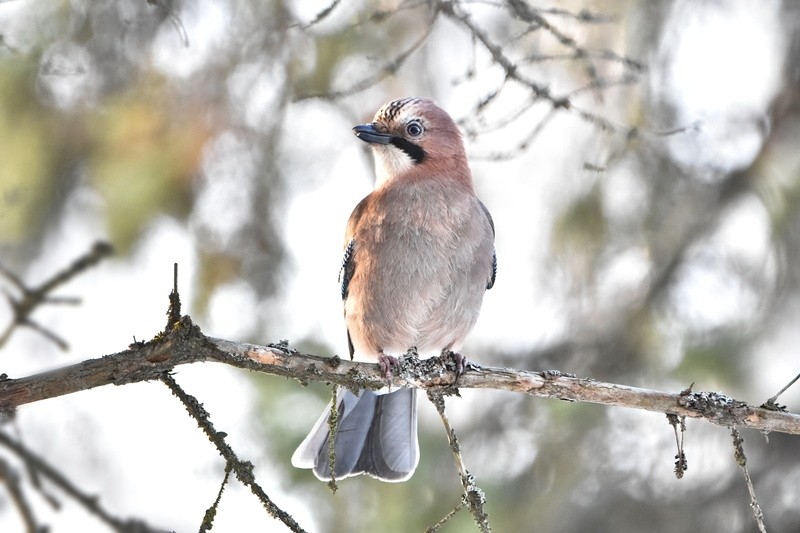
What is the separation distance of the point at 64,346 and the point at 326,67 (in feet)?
11.3

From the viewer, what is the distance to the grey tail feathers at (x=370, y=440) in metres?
5.41

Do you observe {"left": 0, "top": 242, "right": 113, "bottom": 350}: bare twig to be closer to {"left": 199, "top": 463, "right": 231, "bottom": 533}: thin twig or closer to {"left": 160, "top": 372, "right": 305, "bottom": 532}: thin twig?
{"left": 160, "top": 372, "right": 305, "bottom": 532}: thin twig

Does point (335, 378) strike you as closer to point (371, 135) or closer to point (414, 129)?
point (371, 135)

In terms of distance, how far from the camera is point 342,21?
6.49 meters

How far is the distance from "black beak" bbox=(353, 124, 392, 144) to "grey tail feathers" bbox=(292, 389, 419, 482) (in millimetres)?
1469

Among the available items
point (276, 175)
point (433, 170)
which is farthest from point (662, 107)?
point (276, 175)

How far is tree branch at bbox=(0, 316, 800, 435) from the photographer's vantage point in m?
3.49

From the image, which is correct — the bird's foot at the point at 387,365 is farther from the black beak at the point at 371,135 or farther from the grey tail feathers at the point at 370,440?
the black beak at the point at 371,135

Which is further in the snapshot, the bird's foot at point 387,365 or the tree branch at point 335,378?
the bird's foot at point 387,365

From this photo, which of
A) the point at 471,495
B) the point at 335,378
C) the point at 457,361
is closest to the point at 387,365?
the point at 457,361

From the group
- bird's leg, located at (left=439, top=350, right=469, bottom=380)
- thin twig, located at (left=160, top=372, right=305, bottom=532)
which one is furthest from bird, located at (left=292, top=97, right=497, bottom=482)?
thin twig, located at (left=160, top=372, right=305, bottom=532)

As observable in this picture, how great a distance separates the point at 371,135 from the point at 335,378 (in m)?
2.02

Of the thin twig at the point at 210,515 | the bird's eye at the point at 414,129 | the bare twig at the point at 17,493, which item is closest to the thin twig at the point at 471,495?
the thin twig at the point at 210,515

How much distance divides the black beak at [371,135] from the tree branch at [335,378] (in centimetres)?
158
